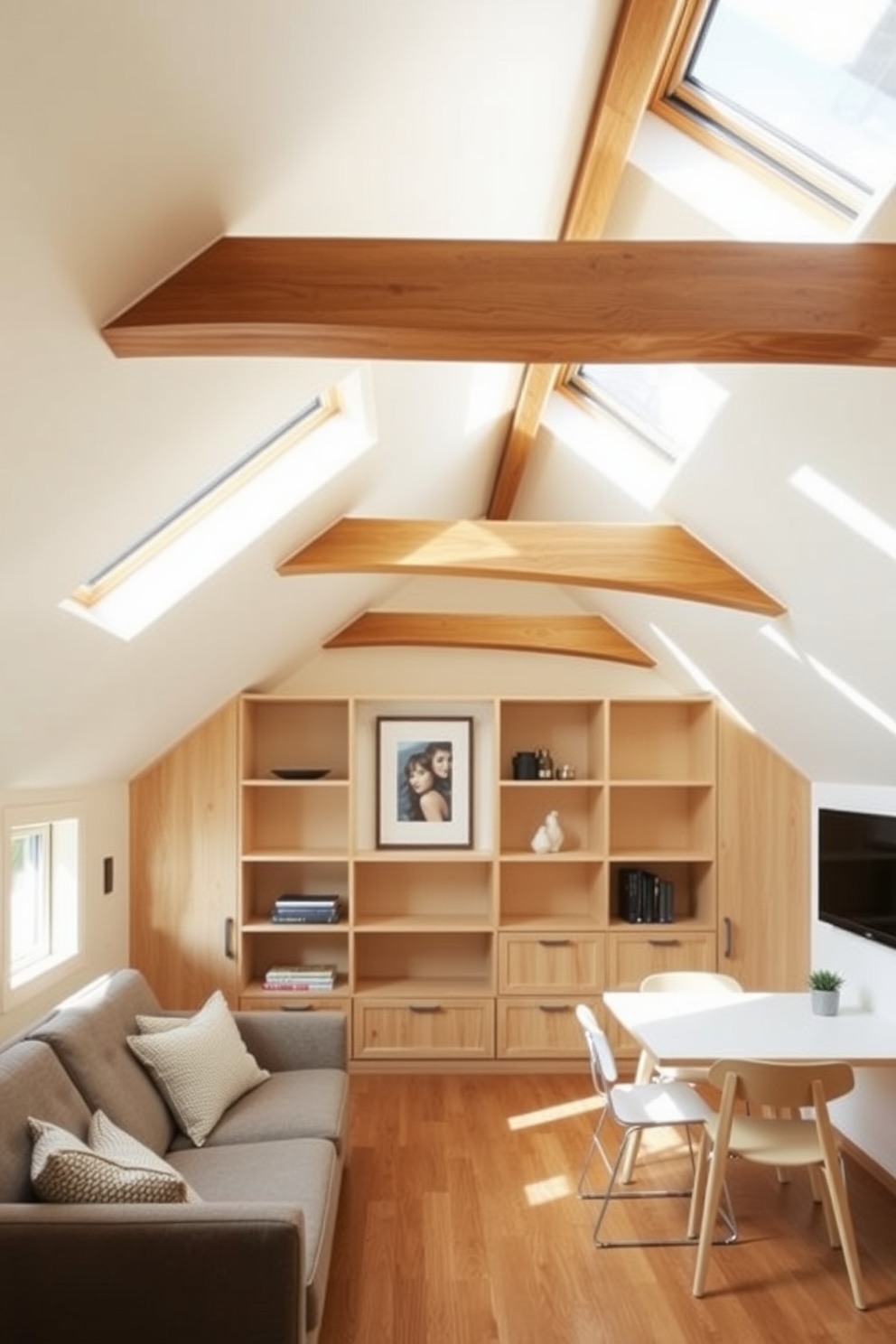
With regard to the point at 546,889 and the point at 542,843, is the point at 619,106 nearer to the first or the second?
the point at 542,843

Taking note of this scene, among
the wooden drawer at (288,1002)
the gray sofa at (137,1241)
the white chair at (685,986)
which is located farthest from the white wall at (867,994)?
the wooden drawer at (288,1002)

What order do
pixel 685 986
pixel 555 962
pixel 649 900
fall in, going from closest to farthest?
pixel 685 986 < pixel 555 962 < pixel 649 900

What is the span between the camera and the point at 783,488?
3502 mm

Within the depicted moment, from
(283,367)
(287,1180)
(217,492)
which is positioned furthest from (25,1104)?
(217,492)

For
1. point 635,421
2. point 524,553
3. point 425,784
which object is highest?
point 635,421

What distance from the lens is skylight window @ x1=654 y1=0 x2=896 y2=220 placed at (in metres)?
2.38

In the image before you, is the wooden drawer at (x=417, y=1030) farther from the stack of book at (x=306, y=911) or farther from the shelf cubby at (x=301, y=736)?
the shelf cubby at (x=301, y=736)

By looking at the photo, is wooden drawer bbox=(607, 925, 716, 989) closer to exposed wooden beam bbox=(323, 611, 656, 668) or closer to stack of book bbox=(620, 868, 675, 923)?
stack of book bbox=(620, 868, 675, 923)

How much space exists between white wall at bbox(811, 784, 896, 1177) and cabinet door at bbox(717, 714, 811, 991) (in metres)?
0.50

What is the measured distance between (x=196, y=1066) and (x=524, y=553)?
214 cm

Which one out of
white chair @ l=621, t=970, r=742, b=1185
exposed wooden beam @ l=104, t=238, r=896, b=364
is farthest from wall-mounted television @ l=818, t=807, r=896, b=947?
exposed wooden beam @ l=104, t=238, r=896, b=364

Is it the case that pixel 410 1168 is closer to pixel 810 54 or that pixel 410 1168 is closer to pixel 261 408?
pixel 261 408

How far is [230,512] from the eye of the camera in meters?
4.20

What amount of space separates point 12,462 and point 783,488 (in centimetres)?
215
